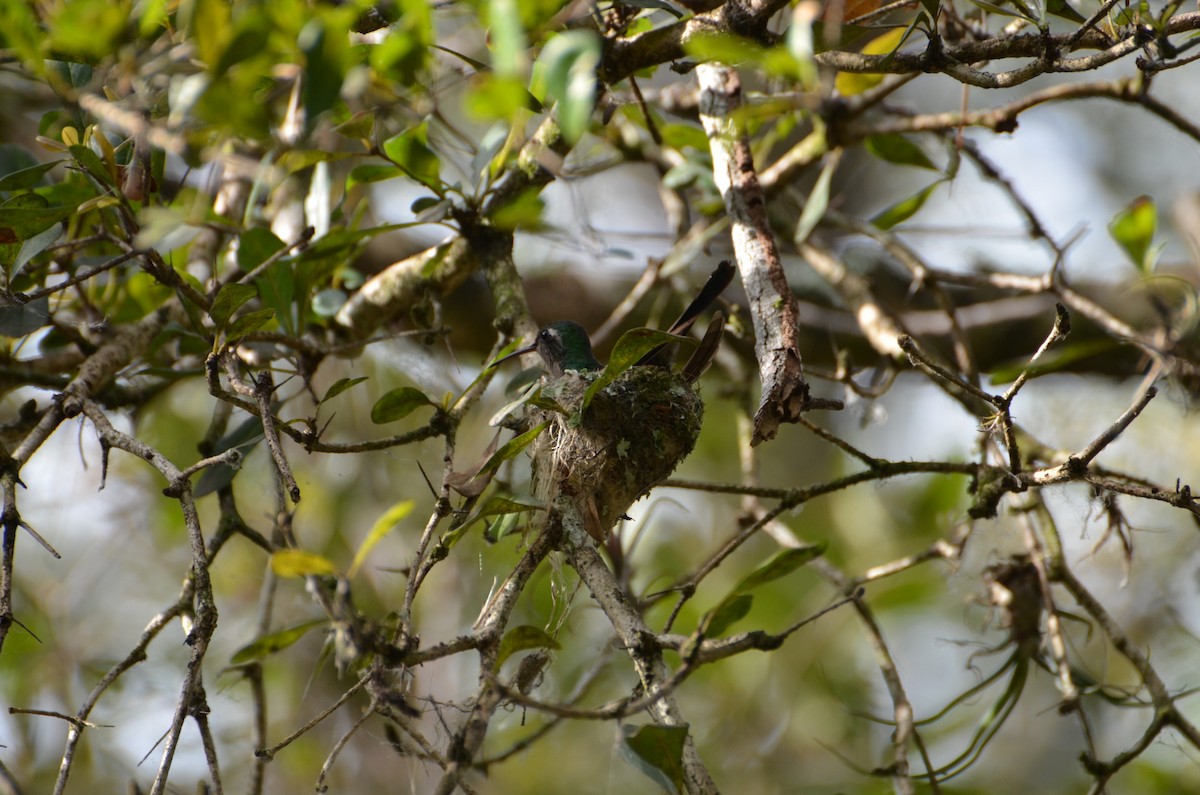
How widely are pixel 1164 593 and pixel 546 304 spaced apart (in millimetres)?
2634

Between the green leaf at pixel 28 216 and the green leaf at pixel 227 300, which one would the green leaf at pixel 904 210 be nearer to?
the green leaf at pixel 227 300

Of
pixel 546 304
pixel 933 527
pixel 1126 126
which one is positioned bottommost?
pixel 933 527

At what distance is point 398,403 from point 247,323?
288 millimetres

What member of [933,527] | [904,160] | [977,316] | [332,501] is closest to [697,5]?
[904,160]

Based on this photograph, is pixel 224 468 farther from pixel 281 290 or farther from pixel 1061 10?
pixel 1061 10

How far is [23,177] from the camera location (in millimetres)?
1357

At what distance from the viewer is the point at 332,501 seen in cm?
365

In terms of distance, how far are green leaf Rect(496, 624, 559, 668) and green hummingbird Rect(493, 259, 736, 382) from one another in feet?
2.07

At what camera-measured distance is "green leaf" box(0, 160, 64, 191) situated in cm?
134

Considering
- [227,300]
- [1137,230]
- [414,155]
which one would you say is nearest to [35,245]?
[227,300]

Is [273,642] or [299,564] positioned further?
[273,642]

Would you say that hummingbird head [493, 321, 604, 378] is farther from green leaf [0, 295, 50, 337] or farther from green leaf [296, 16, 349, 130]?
green leaf [296, 16, 349, 130]

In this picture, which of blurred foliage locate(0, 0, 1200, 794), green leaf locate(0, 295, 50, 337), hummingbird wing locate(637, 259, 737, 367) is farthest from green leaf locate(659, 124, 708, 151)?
green leaf locate(0, 295, 50, 337)

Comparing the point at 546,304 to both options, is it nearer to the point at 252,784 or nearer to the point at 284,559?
the point at 252,784
